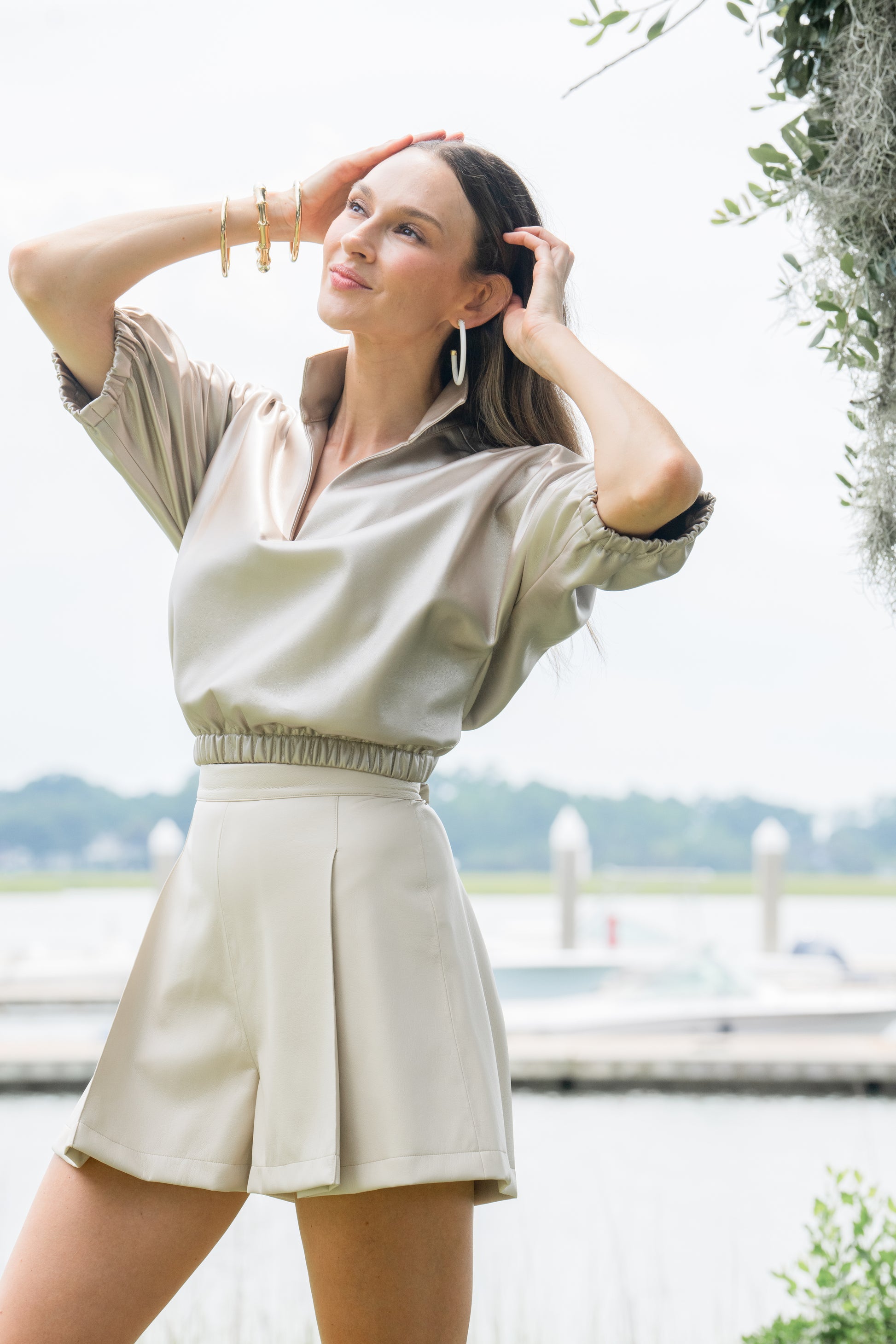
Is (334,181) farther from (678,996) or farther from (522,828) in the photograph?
(522,828)

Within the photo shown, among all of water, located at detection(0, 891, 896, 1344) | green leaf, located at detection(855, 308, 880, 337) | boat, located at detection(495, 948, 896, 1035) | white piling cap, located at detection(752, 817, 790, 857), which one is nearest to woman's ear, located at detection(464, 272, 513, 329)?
green leaf, located at detection(855, 308, 880, 337)

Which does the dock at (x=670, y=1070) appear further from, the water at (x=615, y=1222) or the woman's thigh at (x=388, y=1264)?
the woman's thigh at (x=388, y=1264)

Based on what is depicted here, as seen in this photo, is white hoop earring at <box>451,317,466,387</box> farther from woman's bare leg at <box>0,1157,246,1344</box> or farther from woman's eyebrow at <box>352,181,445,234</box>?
woman's bare leg at <box>0,1157,246,1344</box>

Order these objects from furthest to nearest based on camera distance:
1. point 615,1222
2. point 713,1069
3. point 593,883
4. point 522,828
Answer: point 522,828 → point 593,883 → point 713,1069 → point 615,1222

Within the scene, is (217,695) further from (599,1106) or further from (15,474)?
(15,474)

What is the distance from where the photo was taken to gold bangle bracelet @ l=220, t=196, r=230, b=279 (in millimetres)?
1170

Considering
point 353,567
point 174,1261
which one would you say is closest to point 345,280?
point 353,567

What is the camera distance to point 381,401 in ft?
Result: 4.03

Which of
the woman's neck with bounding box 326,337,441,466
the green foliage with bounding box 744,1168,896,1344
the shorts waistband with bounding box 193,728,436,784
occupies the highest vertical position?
the woman's neck with bounding box 326,337,441,466

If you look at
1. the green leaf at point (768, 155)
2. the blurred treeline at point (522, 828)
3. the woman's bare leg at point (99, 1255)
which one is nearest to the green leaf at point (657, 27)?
the green leaf at point (768, 155)

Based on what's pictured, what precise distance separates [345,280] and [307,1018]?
0.64m

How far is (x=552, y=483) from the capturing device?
3.67 feet

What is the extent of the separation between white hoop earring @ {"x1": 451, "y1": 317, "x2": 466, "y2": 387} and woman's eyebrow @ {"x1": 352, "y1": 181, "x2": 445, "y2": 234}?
0.09m

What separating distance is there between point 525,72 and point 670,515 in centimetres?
464
